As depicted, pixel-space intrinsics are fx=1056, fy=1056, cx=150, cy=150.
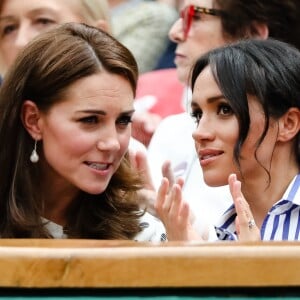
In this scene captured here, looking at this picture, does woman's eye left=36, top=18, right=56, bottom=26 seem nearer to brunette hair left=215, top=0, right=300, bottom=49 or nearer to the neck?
brunette hair left=215, top=0, right=300, bottom=49

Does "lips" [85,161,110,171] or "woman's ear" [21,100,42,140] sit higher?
"woman's ear" [21,100,42,140]

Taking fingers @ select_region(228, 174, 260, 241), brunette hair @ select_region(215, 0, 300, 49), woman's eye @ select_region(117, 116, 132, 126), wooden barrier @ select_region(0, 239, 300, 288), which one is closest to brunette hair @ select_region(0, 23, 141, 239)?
woman's eye @ select_region(117, 116, 132, 126)

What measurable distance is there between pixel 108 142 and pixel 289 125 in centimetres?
52

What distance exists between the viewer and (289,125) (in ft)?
9.95

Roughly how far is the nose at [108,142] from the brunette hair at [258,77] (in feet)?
1.10

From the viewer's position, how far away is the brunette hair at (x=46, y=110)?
302 centimetres

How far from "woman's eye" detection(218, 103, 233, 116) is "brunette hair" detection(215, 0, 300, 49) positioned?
3.23ft

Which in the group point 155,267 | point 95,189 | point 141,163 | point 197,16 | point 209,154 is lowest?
point 141,163

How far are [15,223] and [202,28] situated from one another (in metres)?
1.35

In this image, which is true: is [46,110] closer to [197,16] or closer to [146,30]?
[197,16]

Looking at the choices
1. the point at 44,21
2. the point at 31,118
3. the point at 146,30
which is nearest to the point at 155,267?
the point at 31,118

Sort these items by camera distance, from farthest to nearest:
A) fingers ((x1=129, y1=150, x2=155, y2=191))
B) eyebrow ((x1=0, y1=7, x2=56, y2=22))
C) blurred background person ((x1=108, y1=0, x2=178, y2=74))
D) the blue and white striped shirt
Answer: blurred background person ((x1=108, y1=0, x2=178, y2=74))
eyebrow ((x1=0, y1=7, x2=56, y2=22))
fingers ((x1=129, y1=150, x2=155, y2=191))
the blue and white striped shirt

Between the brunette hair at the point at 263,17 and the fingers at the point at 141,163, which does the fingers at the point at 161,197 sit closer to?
the fingers at the point at 141,163

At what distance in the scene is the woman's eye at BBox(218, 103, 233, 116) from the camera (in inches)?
117
